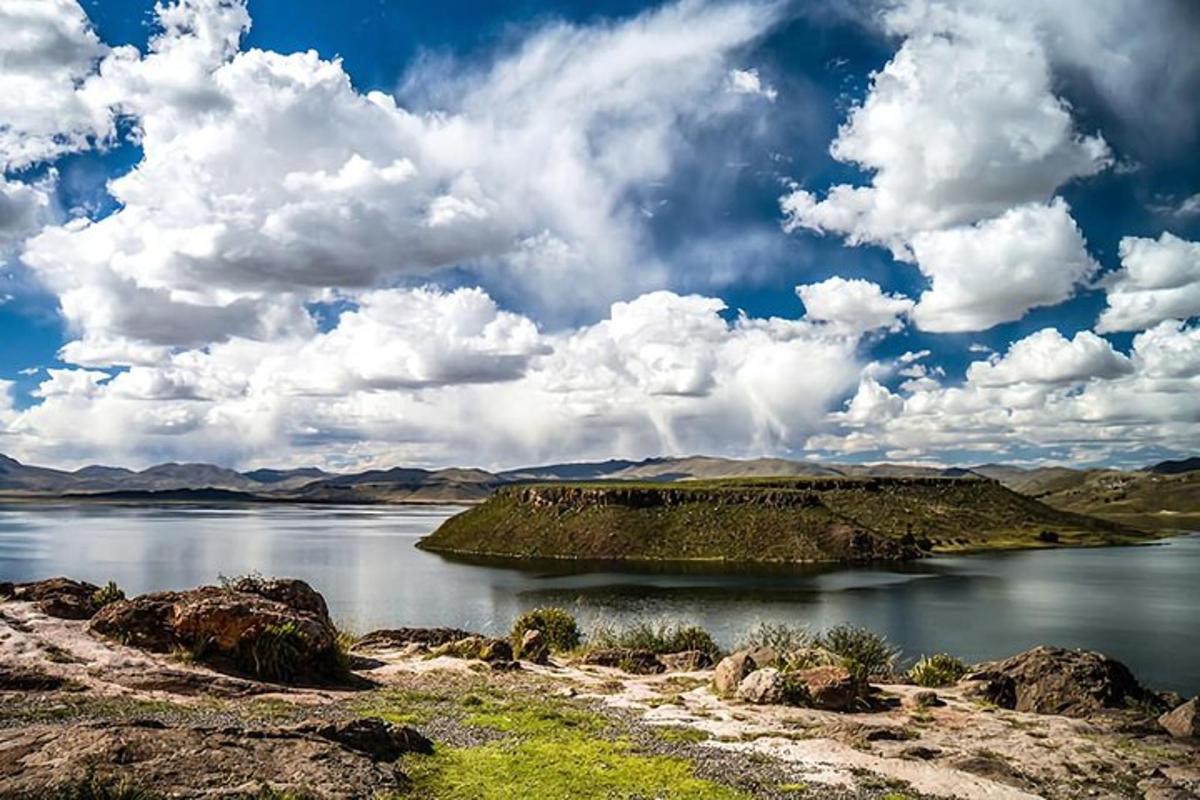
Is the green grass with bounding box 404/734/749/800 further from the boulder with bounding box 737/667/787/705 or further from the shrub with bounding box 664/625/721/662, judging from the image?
the shrub with bounding box 664/625/721/662

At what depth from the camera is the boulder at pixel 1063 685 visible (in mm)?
25562

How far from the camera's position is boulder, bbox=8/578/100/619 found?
29.2 meters

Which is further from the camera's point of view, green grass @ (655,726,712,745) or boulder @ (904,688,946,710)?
boulder @ (904,688,946,710)

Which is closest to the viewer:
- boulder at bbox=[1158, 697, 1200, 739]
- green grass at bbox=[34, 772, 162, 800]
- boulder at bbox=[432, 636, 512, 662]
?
green grass at bbox=[34, 772, 162, 800]

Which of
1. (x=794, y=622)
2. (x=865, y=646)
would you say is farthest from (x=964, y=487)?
(x=865, y=646)

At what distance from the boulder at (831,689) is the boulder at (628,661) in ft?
27.5

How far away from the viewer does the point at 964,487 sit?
7864 inches

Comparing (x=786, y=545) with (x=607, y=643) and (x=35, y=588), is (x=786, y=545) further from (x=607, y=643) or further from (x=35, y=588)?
(x=35, y=588)

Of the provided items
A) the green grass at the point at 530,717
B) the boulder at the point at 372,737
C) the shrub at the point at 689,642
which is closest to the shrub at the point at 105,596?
the green grass at the point at 530,717

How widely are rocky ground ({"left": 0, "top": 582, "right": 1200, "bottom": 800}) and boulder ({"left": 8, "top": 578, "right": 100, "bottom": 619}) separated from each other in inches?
6.3

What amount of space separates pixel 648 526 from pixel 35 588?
12040 centimetres

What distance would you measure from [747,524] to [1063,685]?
396 ft

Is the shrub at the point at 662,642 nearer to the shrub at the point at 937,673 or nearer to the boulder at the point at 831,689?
the shrub at the point at 937,673

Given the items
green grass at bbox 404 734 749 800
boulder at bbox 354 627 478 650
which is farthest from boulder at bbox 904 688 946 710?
boulder at bbox 354 627 478 650
